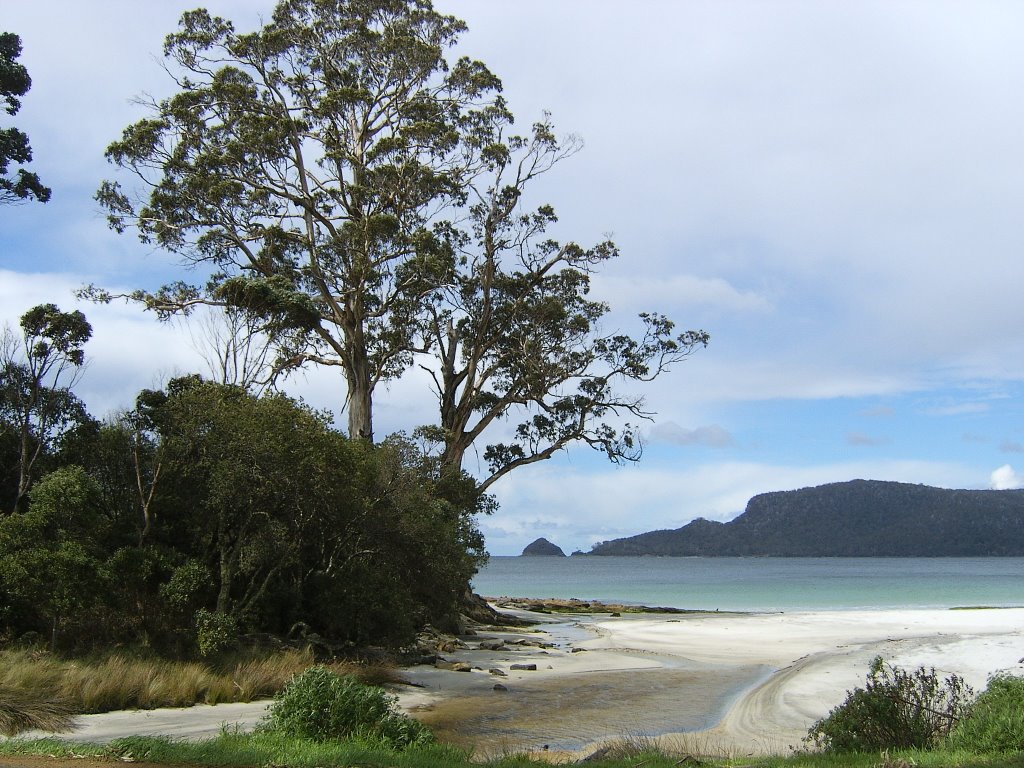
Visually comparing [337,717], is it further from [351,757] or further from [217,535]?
[217,535]

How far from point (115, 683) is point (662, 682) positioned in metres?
11.5

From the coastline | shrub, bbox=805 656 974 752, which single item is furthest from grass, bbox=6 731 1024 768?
the coastline

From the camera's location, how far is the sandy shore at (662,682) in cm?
1263

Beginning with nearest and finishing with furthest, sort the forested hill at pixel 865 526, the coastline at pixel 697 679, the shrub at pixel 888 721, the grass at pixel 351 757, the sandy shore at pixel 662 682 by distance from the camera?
the grass at pixel 351 757
the shrub at pixel 888 721
the sandy shore at pixel 662 682
the coastline at pixel 697 679
the forested hill at pixel 865 526

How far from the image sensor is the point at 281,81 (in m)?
29.1

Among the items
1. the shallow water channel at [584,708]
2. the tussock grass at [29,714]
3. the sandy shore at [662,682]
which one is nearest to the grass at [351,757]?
the tussock grass at [29,714]

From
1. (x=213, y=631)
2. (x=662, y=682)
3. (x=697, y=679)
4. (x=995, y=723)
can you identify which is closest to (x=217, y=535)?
(x=213, y=631)

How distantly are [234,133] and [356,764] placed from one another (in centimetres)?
2469

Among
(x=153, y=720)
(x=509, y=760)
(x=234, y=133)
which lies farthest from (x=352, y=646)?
(x=234, y=133)

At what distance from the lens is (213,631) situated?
14875 millimetres

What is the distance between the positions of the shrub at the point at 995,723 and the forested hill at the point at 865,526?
168318mm

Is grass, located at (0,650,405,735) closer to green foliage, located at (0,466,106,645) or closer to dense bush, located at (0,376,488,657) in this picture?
dense bush, located at (0,376,488,657)

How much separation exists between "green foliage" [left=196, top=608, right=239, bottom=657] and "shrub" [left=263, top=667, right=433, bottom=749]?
4.56 meters

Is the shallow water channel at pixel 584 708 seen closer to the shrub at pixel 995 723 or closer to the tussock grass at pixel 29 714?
the tussock grass at pixel 29 714
